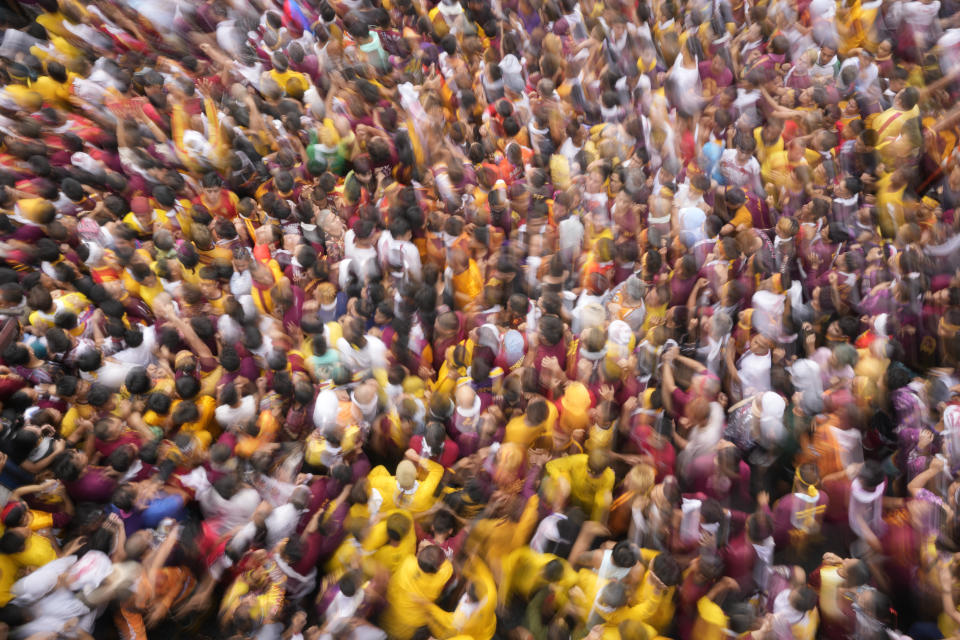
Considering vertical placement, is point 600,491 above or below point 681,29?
below

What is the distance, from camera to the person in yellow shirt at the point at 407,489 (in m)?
3.72

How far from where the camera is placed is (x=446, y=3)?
709 cm

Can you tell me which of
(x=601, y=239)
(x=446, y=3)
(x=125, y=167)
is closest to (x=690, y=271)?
(x=601, y=239)

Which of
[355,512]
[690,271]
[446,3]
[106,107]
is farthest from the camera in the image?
[446,3]

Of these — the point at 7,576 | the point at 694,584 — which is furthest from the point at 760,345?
the point at 7,576

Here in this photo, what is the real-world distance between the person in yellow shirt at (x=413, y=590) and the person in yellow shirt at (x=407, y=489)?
373 mm

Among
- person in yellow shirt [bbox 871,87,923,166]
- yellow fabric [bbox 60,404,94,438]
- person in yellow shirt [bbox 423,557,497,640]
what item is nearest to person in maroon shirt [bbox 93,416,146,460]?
yellow fabric [bbox 60,404,94,438]

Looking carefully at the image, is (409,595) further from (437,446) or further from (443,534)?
(437,446)

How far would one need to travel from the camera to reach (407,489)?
3742 mm

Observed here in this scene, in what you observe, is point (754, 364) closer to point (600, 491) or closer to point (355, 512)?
point (600, 491)

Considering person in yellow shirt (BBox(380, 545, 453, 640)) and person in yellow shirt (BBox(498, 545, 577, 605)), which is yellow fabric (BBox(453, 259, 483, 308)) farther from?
person in yellow shirt (BBox(380, 545, 453, 640))

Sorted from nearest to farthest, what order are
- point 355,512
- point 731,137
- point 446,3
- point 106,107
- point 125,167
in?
1. point 355,512
2. point 731,137
3. point 125,167
4. point 106,107
5. point 446,3

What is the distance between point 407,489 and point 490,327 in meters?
1.28

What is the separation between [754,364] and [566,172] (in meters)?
2.38
